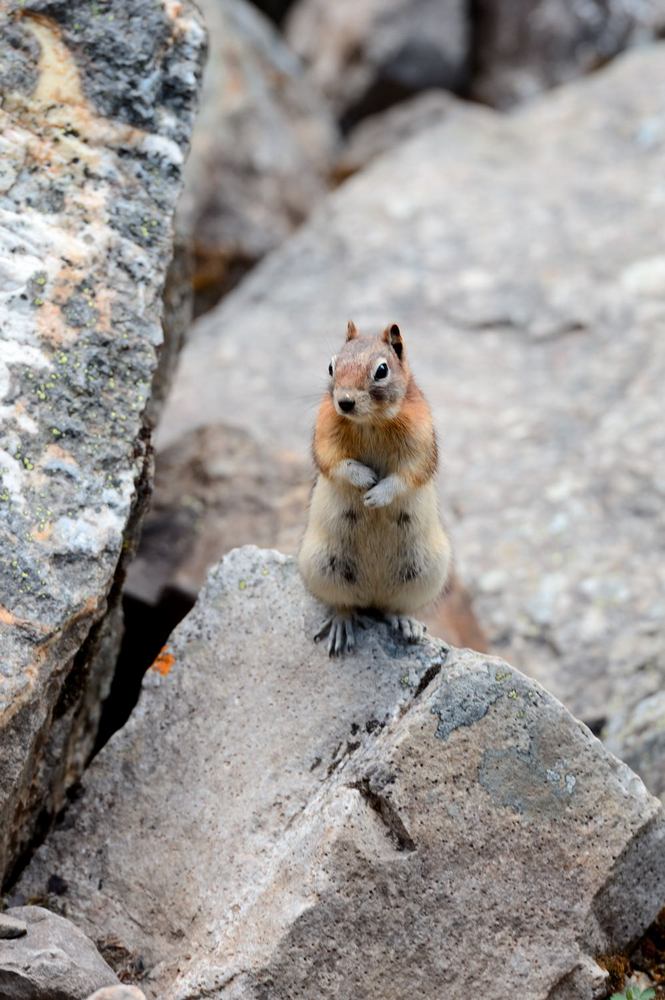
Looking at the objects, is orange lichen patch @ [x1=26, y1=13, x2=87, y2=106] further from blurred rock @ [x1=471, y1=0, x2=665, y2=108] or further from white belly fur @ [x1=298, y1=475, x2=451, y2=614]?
blurred rock @ [x1=471, y1=0, x2=665, y2=108]

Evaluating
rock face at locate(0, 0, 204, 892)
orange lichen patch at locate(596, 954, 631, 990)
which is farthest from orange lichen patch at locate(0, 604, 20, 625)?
orange lichen patch at locate(596, 954, 631, 990)

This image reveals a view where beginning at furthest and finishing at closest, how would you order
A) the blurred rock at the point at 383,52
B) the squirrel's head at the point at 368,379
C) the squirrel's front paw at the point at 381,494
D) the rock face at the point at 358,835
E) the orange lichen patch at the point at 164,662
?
the blurred rock at the point at 383,52
the orange lichen patch at the point at 164,662
the squirrel's front paw at the point at 381,494
the squirrel's head at the point at 368,379
the rock face at the point at 358,835

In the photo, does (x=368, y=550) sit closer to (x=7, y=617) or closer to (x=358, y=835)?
(x=358, y=835)

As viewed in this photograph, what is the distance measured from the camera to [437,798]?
5441 millimetres

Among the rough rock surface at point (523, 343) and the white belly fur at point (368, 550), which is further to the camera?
the rough rock surface at point (523, 343)

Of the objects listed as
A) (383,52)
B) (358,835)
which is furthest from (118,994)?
(383,52)

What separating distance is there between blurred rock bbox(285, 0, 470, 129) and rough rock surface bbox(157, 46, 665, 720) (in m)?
2.36

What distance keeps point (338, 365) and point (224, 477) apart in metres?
3.29

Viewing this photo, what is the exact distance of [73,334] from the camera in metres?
6.13

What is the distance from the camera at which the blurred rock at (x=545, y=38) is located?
1725 centimetres

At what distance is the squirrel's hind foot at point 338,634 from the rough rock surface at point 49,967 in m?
1.85

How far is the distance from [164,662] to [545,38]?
14.1 m

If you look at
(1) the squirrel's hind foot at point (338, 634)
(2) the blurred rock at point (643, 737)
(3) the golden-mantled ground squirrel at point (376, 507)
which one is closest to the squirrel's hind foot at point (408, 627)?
(3) the golden-mantled ground squirrel at point (376, 507)

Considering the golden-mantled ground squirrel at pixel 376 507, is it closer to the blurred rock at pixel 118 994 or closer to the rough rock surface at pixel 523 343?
the blurred rock at pixel 118 994
